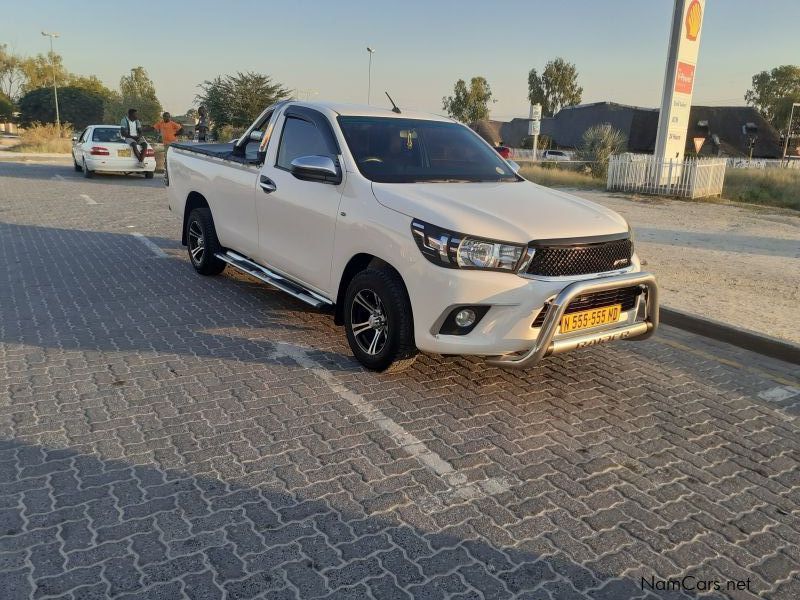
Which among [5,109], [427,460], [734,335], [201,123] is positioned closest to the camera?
[427,460]

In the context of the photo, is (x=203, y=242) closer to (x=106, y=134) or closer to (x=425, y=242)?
(x=425, y=242)

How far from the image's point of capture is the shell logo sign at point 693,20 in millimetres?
19391

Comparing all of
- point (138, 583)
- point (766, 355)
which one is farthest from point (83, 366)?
point (766, 355)

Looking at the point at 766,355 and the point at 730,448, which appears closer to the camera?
the point at 730,448

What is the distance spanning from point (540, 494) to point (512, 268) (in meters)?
1.43

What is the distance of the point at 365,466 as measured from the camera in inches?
139

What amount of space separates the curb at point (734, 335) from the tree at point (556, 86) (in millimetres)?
83507

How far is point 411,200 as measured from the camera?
4.46 m

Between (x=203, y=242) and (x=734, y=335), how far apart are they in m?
5.54

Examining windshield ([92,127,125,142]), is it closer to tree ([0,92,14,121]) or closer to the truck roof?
the truck roof

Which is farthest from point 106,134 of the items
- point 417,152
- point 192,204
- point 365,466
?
point 365,466

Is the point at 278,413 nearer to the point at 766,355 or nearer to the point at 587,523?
the point at 587,523

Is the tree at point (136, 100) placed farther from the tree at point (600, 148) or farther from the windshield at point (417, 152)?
the windshield at point (417, 152)

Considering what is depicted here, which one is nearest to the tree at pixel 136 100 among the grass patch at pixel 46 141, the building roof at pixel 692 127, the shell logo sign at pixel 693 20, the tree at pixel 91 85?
the tree at pixel 91 85
